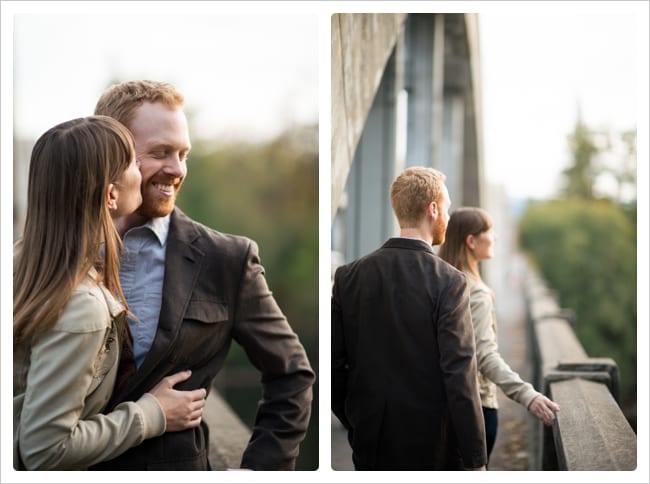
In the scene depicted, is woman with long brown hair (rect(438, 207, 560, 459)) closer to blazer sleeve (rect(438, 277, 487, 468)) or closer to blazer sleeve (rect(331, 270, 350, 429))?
blazer sleeve (rect(438, 277, 487, 468))

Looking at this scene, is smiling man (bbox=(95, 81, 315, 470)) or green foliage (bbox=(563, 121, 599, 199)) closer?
smiling man (bbox=(95, 81, 315, 470))

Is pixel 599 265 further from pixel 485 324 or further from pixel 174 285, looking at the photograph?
pixel 174 285

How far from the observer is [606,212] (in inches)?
642

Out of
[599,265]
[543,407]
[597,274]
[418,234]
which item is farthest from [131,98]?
[599,265]

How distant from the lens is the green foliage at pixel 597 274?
14.3 metres

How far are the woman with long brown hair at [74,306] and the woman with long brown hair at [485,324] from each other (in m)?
1.01

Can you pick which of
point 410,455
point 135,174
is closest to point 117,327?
point 135,174

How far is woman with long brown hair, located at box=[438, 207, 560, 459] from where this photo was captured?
2.62m

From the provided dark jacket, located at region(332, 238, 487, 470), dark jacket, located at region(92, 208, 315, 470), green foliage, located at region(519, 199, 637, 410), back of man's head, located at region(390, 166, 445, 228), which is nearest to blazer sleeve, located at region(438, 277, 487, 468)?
dark jacket, located at region(332, 238, 487, 470)

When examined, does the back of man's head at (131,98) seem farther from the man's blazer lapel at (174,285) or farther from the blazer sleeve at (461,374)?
the blazer sleeve at (461,374)

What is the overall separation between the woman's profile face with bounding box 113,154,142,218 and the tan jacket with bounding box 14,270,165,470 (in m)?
0.18

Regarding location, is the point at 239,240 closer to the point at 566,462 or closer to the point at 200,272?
the point at 200,272

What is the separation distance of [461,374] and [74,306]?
1.05 metres

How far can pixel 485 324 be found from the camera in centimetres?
267
